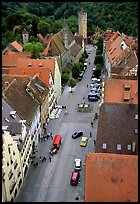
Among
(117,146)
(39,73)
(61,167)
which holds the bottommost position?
(61,167)

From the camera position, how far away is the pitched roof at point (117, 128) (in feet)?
136

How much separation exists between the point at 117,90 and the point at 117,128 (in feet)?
36.9

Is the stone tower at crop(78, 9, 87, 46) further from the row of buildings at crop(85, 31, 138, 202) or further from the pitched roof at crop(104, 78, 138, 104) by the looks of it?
the pitched roof at crop(104, 78, 138, 104)

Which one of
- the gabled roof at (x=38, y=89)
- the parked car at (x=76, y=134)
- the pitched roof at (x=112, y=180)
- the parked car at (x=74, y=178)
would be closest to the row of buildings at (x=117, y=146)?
the pitched roof at (x=112, y=180)

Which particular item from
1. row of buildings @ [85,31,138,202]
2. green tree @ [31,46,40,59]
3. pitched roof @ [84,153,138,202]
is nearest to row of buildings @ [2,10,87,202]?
green tree @ [31,46,40,59]

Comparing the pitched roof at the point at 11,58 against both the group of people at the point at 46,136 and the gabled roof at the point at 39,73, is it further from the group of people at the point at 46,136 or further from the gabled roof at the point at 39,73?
the group of people at the point at 46,136

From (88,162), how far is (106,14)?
13009 centimetres

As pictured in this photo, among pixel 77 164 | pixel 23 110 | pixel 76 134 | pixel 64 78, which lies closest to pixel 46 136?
pixel 76 134

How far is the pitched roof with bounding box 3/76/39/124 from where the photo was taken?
5072 centimetres

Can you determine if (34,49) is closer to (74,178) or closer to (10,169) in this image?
(74,178)

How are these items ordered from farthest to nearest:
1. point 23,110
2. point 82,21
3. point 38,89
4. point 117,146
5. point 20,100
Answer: point 82,21
point 38,89
point 20,100
point 23,110
point 117,146

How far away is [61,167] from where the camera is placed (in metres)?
48.5

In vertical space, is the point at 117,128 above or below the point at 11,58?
above

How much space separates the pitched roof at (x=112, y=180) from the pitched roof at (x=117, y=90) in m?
19.8
